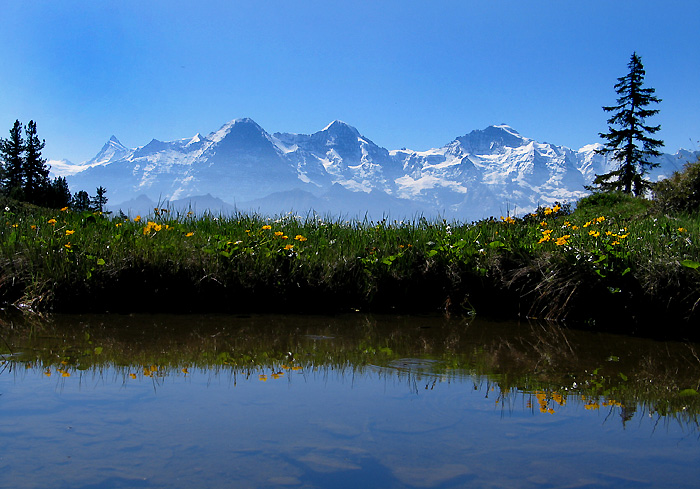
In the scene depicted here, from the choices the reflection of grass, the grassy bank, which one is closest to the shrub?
the grassy bank

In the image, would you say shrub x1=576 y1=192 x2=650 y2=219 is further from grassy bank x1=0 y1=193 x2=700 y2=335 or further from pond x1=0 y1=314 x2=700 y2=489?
pond x1=0 y1=314 x2=700 y2=489

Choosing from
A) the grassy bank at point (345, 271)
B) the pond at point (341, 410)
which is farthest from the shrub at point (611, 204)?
the pond at point (341, 410)

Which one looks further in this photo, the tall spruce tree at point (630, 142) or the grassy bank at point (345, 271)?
the tall spruce tree at point (630, 142)

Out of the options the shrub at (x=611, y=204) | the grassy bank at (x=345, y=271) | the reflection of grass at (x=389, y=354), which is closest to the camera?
the reflection of grass at (x=389, y=354)

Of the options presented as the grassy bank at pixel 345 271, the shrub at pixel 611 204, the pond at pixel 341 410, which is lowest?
the pond at pixel 341 410

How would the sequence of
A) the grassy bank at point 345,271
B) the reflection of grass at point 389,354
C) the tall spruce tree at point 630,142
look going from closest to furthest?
the reflection of grass at point 389,354 < the grassy bank at point 345,271 < the tall spruce tree at point 630,142

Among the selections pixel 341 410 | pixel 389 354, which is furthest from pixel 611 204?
pixel 341 410

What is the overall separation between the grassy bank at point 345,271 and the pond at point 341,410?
3.27 ft

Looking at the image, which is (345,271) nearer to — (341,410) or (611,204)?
(341,410)

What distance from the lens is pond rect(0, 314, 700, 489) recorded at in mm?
2514

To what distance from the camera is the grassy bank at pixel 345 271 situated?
622cm

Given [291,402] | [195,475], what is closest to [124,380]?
[291,402]

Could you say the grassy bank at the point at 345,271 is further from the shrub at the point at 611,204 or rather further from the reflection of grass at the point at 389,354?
the shrub at the point at 611,204

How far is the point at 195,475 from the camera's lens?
8.02 ft
